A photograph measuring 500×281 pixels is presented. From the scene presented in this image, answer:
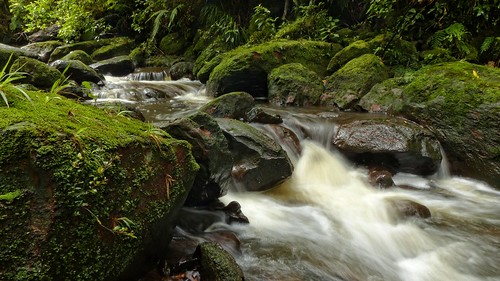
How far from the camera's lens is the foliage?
794 centimetres

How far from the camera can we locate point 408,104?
6.54 meters

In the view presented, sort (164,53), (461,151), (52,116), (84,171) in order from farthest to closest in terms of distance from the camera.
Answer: (164,53)
(461,151)
(52,116)
(84,171)

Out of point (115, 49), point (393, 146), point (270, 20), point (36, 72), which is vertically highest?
point (270, 20)

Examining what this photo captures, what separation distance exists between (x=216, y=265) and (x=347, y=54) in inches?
312

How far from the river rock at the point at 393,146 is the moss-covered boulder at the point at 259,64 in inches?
148

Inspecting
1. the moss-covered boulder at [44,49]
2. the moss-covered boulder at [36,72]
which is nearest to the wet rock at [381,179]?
the moss-covered boulder at [36,72]

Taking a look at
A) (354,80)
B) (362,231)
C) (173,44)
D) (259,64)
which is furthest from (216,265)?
(173,44)

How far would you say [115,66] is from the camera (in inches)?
468

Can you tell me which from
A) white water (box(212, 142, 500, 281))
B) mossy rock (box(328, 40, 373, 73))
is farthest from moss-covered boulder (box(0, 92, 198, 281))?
mossy rock (box(328, 40, 373, 73))

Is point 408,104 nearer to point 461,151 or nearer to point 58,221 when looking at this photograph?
point 461,151

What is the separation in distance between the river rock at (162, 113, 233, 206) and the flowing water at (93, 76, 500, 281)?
418mm

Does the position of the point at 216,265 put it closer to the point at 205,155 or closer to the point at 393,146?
the point at 205,155

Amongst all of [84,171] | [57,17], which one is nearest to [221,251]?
[84,171]

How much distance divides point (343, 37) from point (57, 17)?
545 inches
